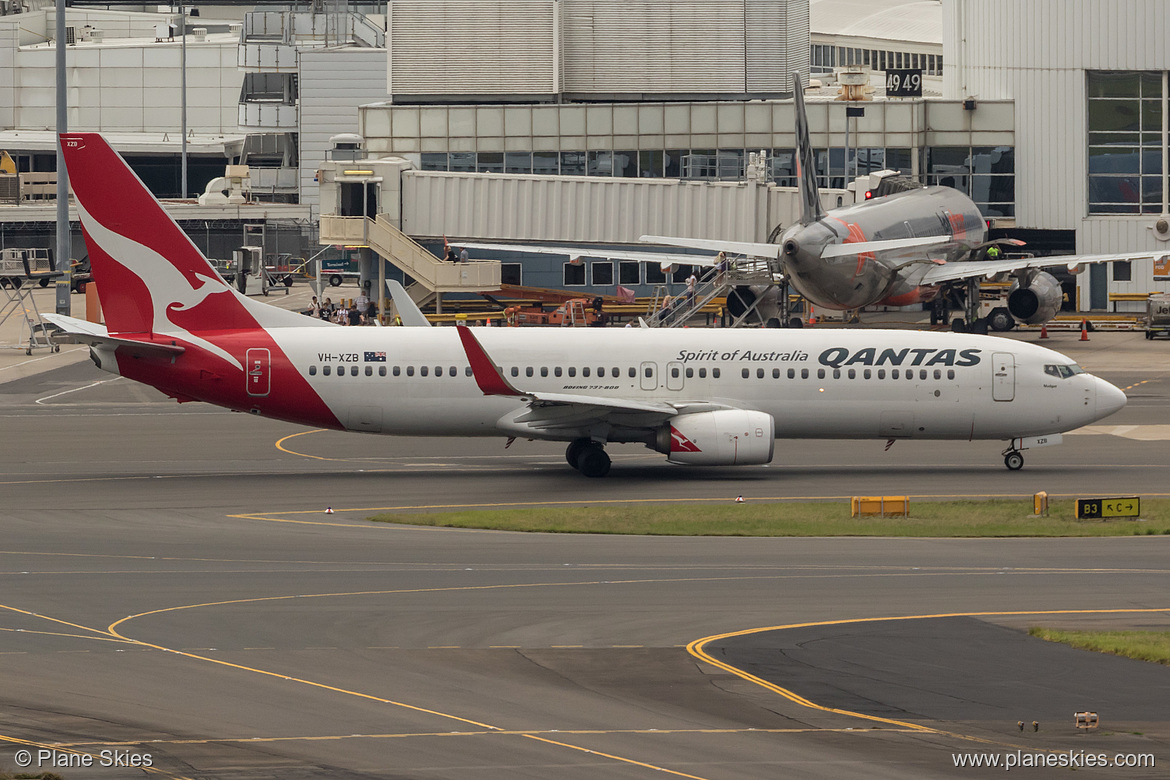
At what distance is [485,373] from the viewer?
1550 inches

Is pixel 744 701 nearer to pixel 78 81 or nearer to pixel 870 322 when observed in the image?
pixel 870 322

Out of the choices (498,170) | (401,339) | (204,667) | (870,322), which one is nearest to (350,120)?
(498,170)

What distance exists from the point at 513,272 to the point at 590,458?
152ft

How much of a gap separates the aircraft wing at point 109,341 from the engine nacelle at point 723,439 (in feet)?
42.3

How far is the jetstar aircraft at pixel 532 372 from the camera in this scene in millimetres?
41438

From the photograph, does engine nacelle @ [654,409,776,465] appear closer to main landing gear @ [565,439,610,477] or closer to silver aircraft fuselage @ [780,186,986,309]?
main landing gear @ [565,439,610,477]

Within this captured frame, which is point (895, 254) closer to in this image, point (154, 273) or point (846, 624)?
point (154, 273)

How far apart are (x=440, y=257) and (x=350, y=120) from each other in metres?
55.6

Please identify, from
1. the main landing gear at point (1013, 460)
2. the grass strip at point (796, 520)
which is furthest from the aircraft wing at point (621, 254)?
the grass strip at point (796, 520)

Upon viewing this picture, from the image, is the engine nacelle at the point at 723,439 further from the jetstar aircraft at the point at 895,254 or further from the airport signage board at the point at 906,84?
the airport signage board at the point at 906,84

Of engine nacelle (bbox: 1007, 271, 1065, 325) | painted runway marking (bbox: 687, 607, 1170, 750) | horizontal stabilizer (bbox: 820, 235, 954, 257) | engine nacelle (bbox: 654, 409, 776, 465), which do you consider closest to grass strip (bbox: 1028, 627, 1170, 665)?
painted runway marking (bbox: 687, 607, 1170, 750)

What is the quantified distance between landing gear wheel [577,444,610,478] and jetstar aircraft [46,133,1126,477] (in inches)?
1.5

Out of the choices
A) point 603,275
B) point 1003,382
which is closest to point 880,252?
point 603,275

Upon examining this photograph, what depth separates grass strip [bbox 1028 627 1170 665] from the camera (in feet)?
75.9
